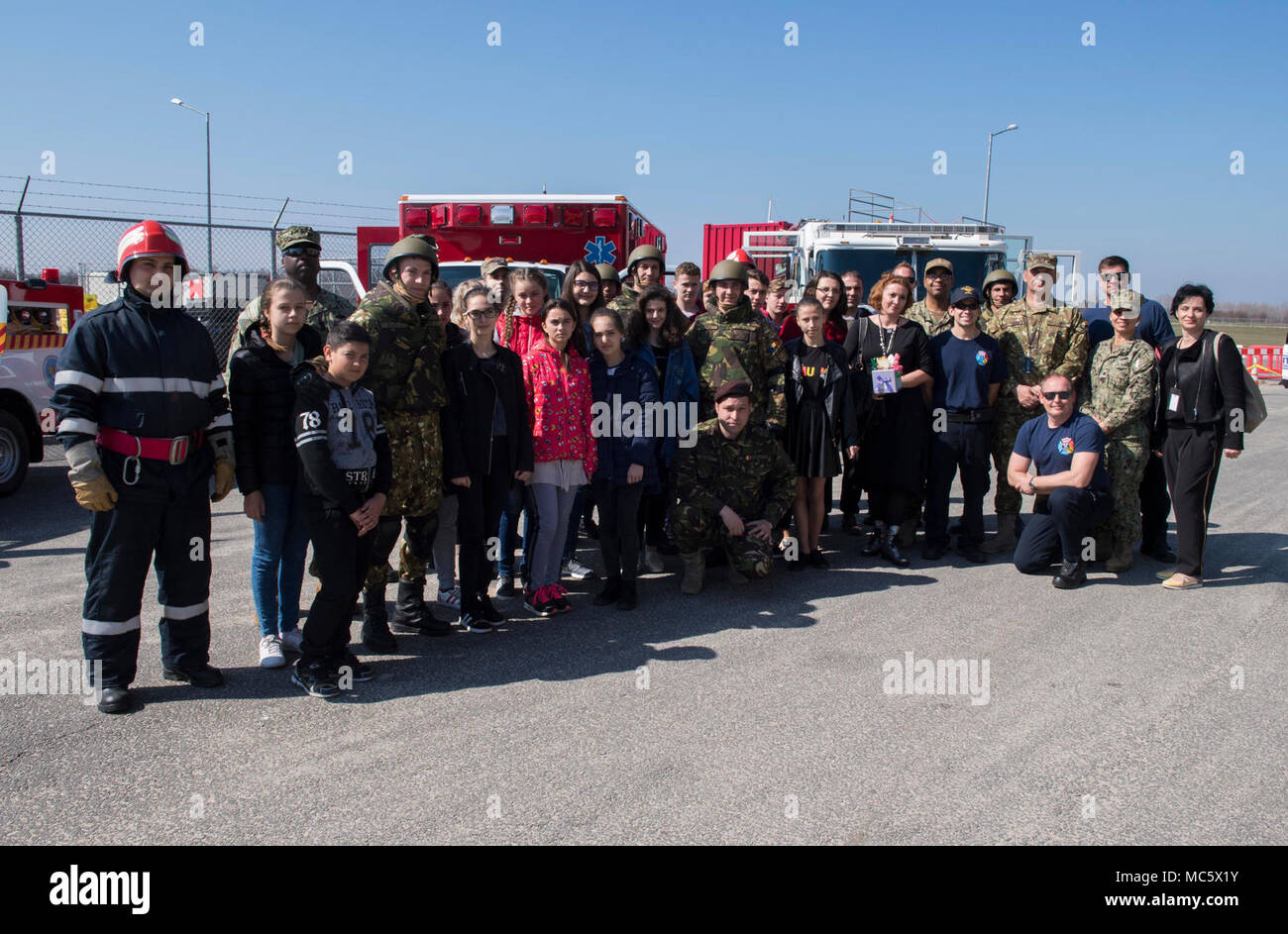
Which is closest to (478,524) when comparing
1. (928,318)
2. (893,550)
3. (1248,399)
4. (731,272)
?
(731,272)

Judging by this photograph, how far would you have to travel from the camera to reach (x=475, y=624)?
5.05m

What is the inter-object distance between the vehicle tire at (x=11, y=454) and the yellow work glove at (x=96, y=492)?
5424 mm

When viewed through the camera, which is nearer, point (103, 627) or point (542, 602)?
point (103, 627)

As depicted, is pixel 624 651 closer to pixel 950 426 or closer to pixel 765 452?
pixel 765 452

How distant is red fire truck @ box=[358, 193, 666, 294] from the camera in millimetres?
10422

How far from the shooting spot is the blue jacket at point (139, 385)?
383 cm

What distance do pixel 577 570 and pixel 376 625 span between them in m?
1.85

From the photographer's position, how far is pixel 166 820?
307 cm

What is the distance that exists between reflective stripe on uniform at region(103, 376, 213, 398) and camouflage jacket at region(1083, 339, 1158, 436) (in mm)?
5952

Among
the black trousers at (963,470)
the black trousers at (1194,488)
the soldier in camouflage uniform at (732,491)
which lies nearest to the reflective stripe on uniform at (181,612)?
the soldier in camouflage uniform at (732,491)

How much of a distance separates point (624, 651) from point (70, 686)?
2624 millimetres

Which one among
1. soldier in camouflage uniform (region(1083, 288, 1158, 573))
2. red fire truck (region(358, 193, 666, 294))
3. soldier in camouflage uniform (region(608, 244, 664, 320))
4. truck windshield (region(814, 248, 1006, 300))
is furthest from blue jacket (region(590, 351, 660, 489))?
truck windshield (region(814, 248, 1006, 300))

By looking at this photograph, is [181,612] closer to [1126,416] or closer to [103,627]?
[103,627]
